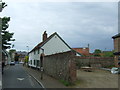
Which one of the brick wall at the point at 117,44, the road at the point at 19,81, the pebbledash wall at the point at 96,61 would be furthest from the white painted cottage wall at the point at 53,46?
the road at the point at 19,81

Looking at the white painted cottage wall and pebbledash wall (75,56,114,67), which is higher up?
the white painted cottage wall

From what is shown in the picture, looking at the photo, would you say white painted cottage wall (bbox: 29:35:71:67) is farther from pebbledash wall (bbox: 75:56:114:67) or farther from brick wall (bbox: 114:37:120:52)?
brick wall (bbox: 114:37:120:52)

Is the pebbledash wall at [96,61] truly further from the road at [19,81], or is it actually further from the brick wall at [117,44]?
the road at [19,81]

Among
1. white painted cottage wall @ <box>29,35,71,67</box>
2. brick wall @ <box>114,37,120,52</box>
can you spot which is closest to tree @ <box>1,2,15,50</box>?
white painted cottage wall @ <box>29,35,71,67</box>

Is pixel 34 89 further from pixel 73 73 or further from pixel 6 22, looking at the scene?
pixel 6 22

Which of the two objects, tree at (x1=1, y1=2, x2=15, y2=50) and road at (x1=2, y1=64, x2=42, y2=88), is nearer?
road at (x1=2, y1=64, x2=42, y2=88)

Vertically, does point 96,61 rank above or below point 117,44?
below

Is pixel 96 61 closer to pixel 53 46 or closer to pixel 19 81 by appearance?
pixel 53 46

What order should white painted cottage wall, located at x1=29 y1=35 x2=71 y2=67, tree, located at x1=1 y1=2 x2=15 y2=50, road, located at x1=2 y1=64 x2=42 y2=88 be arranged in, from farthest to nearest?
white painted cottage wall, located at x1=29 y1=35 x2=71 y2=67
tree, located at x1=1 y1=2 x2=15 y2=50
road, located at x1=2 y1=64 x2=42 y2=88

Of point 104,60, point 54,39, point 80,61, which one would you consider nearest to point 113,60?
point 104,60

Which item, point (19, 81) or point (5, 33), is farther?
point (5, 33)

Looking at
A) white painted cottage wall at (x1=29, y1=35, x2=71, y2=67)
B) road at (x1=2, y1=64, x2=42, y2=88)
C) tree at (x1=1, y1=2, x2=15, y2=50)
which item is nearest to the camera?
road at (x1=2, y1=64, x2=42, y2=88)

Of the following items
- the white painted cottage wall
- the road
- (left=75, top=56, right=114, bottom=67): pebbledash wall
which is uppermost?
the white painted cottage wall

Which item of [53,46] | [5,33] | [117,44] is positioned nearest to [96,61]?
[117,44]
